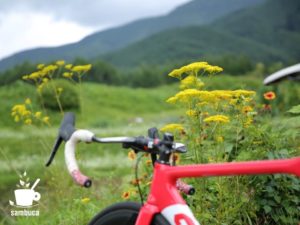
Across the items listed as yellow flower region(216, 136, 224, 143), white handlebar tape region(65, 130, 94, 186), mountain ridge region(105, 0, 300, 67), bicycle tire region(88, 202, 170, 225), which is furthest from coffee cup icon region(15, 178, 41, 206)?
mountain ridge region(105, 0, 300, 67)

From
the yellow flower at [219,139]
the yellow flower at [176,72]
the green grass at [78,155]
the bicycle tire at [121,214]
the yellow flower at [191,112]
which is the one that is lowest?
the green grass at [78,155]

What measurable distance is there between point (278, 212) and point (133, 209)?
5.65 ft

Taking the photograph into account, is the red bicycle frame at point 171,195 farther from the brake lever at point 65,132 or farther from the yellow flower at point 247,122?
the yellow flower at point 247,122

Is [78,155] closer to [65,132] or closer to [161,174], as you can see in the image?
[65,132]

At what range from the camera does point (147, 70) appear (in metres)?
37.7

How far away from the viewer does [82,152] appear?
5.45 meters

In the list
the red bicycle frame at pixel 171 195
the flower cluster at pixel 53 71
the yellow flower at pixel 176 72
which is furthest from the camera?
the flower cluster at pixel 53 71

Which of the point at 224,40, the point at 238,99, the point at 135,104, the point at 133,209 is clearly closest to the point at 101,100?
the point at 135,104

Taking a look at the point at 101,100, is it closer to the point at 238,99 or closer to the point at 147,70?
the point at 147,70

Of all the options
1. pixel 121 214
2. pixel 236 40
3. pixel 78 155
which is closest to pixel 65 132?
pixel 121 214

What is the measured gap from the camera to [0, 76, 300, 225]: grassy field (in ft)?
17.3

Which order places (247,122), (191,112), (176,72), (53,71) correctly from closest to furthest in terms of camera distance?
(176,72) < (191,112) < (247,122) < (53,71)

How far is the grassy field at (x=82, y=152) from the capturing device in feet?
17.3

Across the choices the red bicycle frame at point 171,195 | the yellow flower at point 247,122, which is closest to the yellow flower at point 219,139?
the yellow flower at point 247,122
